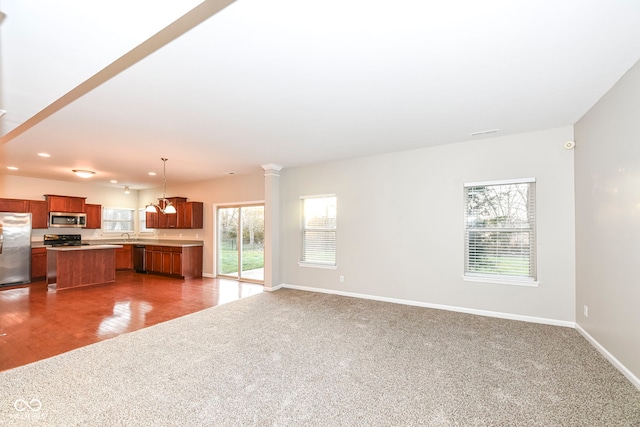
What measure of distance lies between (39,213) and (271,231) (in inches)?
250

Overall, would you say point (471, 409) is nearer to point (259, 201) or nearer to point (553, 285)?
point (553, 285)

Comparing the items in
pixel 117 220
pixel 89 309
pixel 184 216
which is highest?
pixel 184 216

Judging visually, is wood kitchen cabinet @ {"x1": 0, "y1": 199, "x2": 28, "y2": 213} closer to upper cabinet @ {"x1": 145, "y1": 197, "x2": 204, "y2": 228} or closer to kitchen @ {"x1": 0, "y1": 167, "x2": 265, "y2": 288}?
kitchen @ {"x1": 0, "y1": 167, "x2": 265, "y2": 288}

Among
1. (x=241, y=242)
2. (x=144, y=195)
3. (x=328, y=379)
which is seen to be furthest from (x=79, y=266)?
(x=328, y=379)

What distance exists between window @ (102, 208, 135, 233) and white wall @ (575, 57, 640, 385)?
37.1ft

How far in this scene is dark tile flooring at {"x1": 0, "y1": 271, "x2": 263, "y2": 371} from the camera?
3.30m

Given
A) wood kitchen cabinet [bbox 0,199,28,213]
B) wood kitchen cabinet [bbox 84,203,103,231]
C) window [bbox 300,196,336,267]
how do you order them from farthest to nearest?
wood kitchen cabinet [bbox 84,203,103,231] < wood kitchen cabinet [bbox 0,199,28,213] < window [bbox 300,196,336,267]

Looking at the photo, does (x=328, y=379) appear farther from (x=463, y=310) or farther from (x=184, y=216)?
(x=184, y=216)

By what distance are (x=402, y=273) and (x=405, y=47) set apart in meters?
3.72

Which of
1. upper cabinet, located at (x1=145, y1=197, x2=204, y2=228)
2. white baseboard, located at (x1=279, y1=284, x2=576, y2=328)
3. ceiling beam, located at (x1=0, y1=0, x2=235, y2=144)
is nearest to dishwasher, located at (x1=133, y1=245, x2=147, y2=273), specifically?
upper cabinet, located at (x1=145, y1=197, x2=204, y2=228)

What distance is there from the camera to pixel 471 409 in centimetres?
214

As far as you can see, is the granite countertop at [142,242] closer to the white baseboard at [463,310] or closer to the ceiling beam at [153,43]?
the white baseboard at [463,310]

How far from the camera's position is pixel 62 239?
762 cm

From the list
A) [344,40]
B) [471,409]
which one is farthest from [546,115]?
[471,409]
